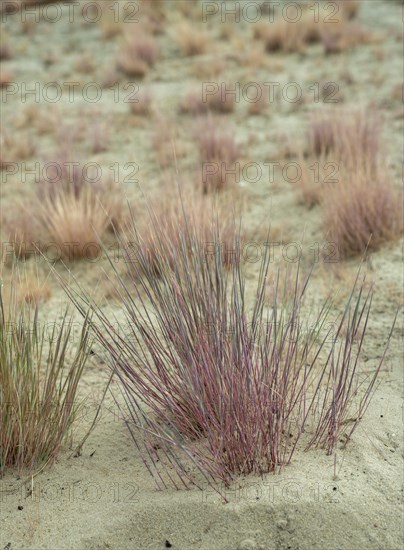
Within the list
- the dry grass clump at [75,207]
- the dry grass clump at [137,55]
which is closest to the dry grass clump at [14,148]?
the dry grass clump at [75,207]

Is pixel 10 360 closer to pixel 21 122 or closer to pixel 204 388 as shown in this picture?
pixel 204 388

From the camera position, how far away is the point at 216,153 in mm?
5598

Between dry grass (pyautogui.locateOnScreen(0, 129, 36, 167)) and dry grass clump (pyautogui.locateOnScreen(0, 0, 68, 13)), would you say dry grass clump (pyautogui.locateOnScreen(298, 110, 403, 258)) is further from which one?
dry grass clump (pyautogui.locateOnScreen(0, 0, 68, 13))

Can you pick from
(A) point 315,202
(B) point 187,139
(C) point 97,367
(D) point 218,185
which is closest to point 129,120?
(B) point 187,139

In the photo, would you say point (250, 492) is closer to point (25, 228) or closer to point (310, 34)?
point (25, 228)

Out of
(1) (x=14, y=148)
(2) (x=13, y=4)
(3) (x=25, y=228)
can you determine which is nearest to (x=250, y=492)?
(3) (x=25, y=228)

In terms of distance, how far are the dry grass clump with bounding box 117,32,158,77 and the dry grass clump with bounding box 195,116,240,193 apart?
2010 mm

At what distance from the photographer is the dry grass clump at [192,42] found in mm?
8242

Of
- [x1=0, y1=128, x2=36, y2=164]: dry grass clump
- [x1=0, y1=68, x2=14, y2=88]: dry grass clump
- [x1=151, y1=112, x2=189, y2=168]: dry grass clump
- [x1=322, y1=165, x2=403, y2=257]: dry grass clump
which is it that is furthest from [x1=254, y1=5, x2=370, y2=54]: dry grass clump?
[x1=322, y1=165, x2=403, y2=257]: dry grass clump

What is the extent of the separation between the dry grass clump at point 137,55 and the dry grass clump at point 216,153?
6.59ft

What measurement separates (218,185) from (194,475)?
2.91m

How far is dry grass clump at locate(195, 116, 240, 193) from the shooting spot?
5.18 m

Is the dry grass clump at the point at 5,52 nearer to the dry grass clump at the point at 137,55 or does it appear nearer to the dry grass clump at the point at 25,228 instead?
the dry grass clump at the point at 137,55

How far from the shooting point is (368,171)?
4445mm
